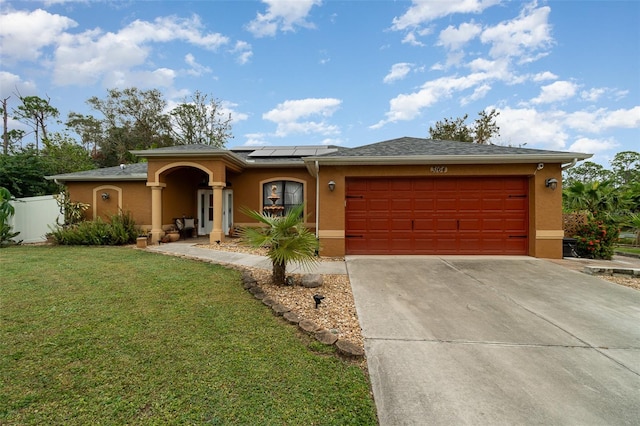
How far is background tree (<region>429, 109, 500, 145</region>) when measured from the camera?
22.4 metres

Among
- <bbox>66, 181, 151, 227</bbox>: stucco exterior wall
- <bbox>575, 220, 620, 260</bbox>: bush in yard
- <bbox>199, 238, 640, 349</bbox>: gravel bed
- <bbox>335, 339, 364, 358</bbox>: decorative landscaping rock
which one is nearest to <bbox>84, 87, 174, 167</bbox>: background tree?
Result: <bbox>66, 181, 151, 227</bbox>: stucco exterior wall

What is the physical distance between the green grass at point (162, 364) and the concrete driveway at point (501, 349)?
511 millimetres

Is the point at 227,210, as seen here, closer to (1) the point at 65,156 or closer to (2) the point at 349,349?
(2) the point at 349,349

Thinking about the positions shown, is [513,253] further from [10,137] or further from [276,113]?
[10,137]

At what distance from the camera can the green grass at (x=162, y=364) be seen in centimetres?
202

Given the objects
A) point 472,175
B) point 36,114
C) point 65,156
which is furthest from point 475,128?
point 36,114

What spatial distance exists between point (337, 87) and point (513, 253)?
10595mm

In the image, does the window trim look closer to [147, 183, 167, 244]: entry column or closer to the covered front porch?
the covered front porch

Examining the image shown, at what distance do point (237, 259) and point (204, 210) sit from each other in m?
6.75

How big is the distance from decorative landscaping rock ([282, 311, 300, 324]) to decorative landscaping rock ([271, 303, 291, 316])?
0.30ft

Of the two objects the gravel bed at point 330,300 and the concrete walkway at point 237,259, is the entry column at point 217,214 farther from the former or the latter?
the gravel bed at point 330,300

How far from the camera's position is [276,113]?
796 inches

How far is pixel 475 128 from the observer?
22812 mm

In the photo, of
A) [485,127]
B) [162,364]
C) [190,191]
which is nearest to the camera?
[162,364]
